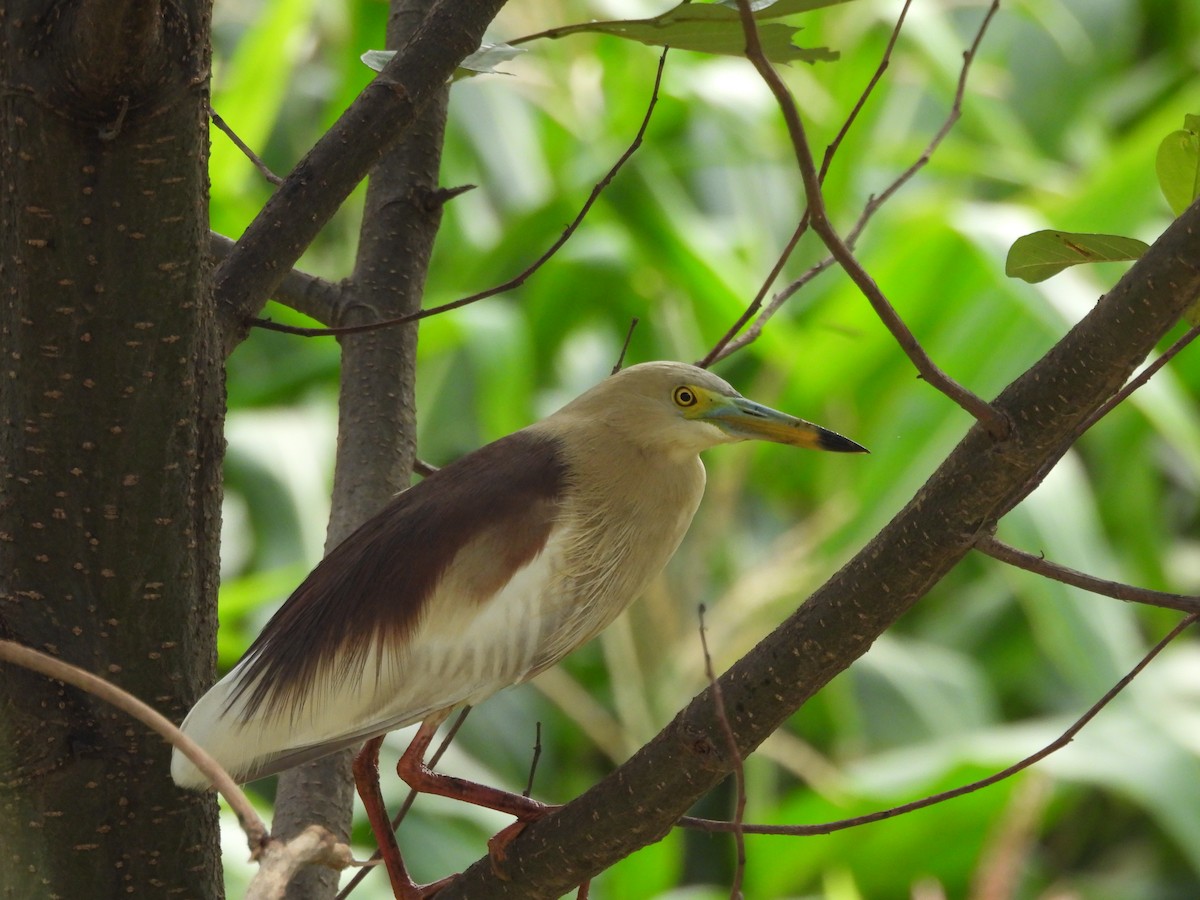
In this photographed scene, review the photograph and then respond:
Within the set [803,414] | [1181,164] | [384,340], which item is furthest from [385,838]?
[803,414]

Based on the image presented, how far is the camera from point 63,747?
0.85m

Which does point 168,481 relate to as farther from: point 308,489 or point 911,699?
point 911,699

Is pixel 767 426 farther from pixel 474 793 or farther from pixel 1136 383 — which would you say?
pixel 1136 383

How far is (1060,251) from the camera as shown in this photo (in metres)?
0.87

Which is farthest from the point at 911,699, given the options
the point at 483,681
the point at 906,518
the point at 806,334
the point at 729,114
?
the point at 906,518

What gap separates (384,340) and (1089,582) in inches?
29.2

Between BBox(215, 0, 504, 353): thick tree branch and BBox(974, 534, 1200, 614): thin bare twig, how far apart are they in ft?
1.64

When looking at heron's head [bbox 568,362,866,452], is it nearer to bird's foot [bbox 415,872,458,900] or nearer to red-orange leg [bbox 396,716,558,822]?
red-orange leg [bbox 396,716,558,822]

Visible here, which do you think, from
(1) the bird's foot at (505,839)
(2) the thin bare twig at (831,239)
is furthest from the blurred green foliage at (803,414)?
(2) the thin bare twig at (831,239)

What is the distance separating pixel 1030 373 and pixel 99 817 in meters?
0.62

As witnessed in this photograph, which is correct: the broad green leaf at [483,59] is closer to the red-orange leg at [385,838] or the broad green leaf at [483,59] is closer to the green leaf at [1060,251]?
the green leaf at [1060,251]

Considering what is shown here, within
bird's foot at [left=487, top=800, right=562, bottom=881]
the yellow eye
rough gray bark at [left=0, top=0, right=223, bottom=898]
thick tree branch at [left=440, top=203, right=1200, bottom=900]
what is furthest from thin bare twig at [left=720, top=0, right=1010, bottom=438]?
the yellow eye

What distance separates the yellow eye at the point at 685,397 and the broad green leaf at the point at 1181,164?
1.74 ft

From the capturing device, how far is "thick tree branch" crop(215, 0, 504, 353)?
0.95 m
